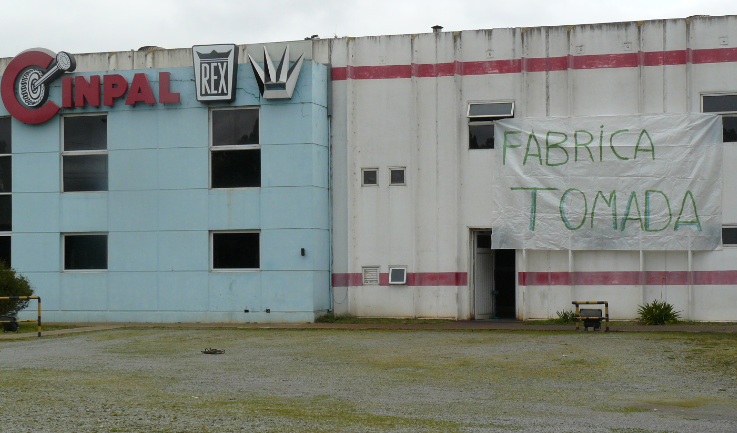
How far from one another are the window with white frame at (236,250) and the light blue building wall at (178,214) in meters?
0.26

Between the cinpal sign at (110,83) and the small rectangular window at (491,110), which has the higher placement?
the cinpal sign at (110,83)

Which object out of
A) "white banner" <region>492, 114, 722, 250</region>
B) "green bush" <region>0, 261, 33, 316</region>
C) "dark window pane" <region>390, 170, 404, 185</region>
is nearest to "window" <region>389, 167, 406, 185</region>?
"dark window pane" <region>390, 170, 404, 185</region>

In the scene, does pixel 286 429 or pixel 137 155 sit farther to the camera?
A: pixel 137 155

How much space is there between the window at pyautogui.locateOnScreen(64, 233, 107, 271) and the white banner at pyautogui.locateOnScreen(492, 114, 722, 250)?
11.0 metres

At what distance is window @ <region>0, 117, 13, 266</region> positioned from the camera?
2623 cm

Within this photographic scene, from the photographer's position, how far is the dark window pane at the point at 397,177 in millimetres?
24734

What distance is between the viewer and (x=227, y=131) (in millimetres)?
25078

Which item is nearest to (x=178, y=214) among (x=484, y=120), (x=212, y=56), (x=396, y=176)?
(x=212, y=56)

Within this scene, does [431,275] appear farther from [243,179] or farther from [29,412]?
[29,412]

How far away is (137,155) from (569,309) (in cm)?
1247

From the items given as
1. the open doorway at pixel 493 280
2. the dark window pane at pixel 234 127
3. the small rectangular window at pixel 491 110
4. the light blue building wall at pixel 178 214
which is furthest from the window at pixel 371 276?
the small rectangular window at pixel 491 110

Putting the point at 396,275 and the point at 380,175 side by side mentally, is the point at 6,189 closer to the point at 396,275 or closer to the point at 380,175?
the point at 380,175

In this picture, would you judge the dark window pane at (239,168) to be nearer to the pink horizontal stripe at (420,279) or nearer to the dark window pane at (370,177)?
the dark window pane at (370,177)

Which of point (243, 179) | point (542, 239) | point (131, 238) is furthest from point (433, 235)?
point (131, 238)
